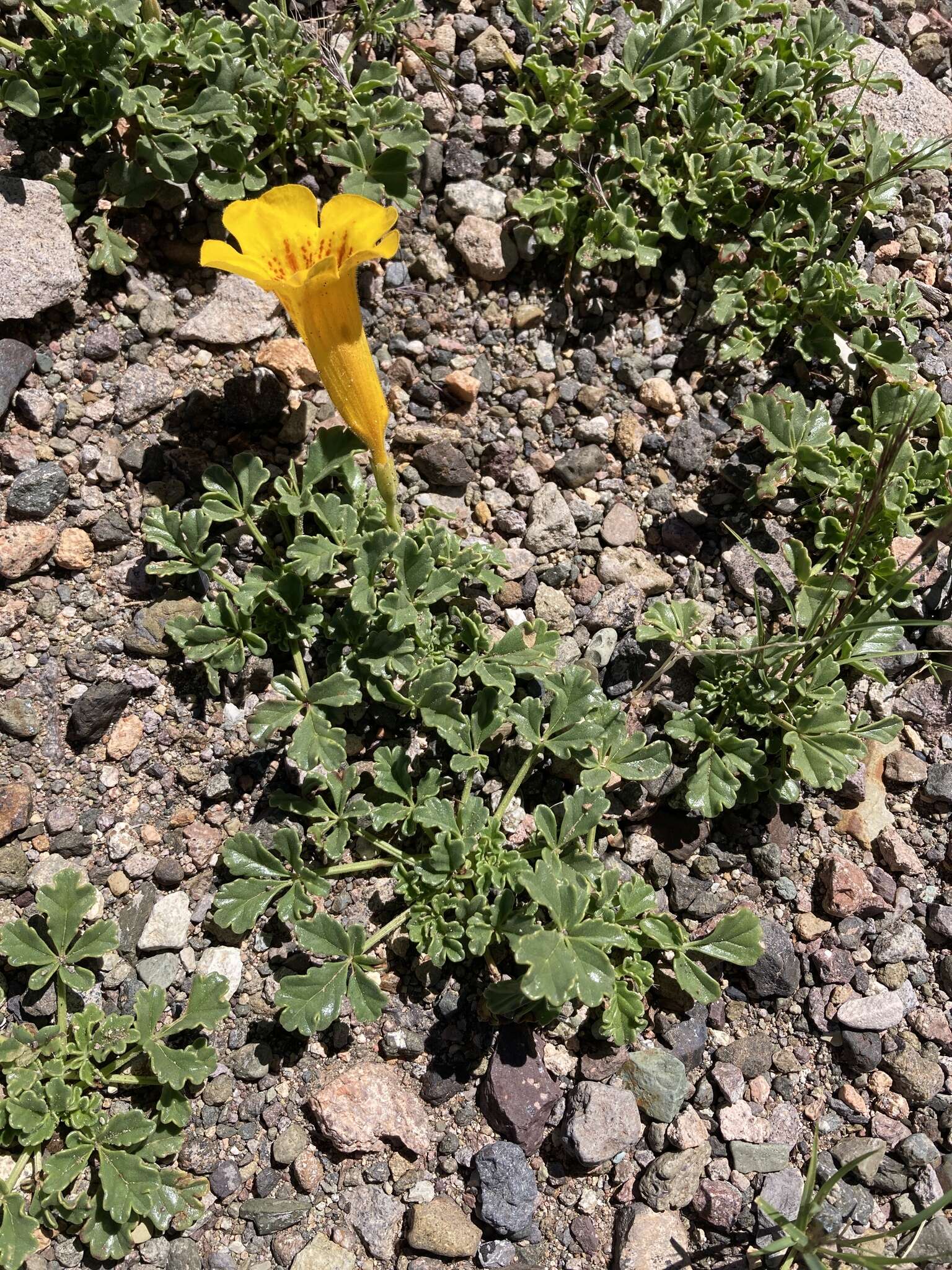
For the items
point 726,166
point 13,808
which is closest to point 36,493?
point 13,808

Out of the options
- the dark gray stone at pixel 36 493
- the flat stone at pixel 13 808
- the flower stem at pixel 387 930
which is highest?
the dark gray stone at pixel 36 493

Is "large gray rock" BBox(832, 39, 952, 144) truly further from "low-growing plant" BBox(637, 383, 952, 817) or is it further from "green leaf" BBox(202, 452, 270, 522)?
"green leaf" BBox(202, 452, 270, 522)

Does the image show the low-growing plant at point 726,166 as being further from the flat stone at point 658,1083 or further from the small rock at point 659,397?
the flat stone at point 658,1083

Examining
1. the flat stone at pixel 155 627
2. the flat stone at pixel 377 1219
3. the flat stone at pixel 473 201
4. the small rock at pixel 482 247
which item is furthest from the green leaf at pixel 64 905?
the flat stone at pixel 473 201

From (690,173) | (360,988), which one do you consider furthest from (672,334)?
(360,988)

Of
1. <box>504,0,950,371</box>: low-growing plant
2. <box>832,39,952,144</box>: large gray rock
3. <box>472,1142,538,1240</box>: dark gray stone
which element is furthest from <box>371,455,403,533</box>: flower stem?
<box>832,39,952,144</box>: large gray rock

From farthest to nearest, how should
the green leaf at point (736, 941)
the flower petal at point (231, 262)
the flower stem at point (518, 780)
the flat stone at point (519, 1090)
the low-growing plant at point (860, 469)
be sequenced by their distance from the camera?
the low-growing plant at point (860, 469), the flower stem at point (518, 780), the green leaf at point (736, 941), the flat stone at point (519, 1090), the flower petal at point (231, 262)

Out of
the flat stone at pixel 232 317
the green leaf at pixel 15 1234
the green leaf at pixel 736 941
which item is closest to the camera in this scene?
the green leaf at pixel 15 1234
